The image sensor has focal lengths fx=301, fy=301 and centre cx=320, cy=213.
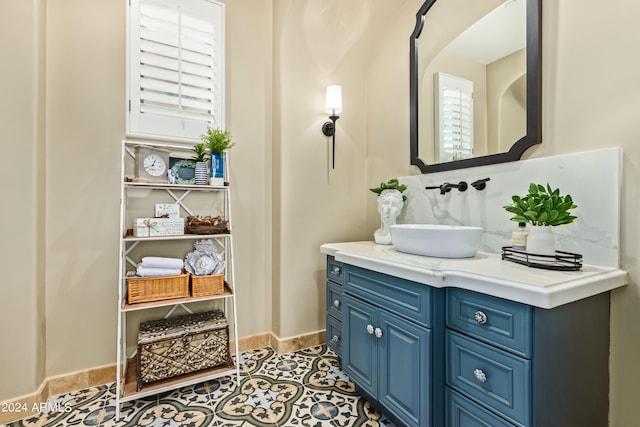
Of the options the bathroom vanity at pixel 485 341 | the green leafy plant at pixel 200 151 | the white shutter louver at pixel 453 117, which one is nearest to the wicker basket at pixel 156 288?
the green leafy plant at pixel 200 151

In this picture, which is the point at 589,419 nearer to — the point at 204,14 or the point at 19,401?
the point at 19,401

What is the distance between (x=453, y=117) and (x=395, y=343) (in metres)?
1.38

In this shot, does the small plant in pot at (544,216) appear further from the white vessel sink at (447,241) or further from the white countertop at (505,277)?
the white vessel sink at (447,241)

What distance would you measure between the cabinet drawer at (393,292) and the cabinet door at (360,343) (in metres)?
0.07

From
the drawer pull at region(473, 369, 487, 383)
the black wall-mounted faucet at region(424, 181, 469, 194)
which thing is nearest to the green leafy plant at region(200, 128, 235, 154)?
the black wall-mounted faucet at region(424, 181, 469, 194)

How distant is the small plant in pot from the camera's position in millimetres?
1170

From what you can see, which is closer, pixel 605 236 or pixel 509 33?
pixel 605 236

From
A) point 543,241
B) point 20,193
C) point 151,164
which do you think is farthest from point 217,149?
point 543,241

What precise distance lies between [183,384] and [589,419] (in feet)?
6.18

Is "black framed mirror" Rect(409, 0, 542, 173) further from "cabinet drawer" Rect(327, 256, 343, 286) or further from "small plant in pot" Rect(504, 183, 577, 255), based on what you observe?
"cabinet drawer" Rect(327, 256, 343, 286)

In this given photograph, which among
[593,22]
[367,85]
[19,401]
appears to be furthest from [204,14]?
[19,401]

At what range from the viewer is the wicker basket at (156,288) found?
168 cm

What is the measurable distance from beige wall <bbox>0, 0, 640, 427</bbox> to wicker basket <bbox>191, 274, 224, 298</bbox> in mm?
369

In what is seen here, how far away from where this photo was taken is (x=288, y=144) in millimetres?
2223
